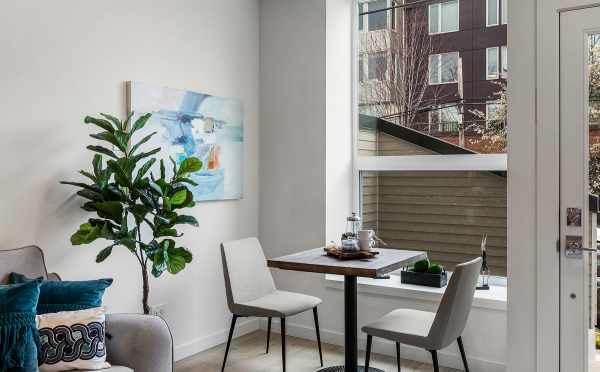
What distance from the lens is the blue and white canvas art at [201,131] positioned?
342 centimetres

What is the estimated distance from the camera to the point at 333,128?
13.7 feet

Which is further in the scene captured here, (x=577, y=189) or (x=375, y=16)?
(x=375, y=16)

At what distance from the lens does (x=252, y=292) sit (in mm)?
3592

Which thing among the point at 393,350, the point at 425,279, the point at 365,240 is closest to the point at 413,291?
the point at 425,279

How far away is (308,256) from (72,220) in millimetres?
1385

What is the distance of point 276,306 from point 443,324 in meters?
1.08

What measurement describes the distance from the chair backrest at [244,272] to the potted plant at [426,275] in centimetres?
100

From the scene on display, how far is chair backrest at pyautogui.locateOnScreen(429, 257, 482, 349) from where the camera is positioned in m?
2.68

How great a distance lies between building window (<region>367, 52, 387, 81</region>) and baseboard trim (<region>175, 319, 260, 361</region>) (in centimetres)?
224

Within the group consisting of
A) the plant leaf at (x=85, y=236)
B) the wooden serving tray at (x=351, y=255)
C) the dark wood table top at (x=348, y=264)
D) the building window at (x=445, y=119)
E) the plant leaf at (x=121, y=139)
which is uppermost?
the building window at (x=445, y=119)

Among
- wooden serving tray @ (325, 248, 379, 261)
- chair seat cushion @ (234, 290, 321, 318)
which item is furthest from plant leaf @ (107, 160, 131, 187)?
wooden serving tray @ (325, 248, 379, 261)

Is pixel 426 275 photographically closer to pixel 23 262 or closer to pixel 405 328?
pixel 405 328

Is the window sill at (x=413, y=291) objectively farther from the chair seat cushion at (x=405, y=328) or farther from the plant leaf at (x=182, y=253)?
the plant leaf at (x=182, y=253)

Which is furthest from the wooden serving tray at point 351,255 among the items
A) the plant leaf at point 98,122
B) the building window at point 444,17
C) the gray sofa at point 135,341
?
the building window at point 444,17
